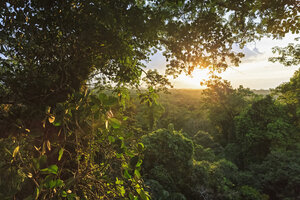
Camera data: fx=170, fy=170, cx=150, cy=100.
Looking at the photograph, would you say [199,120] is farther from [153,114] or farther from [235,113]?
[153,114]

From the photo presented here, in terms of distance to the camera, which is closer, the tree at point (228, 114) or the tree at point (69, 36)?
the tree at point (69, 36)

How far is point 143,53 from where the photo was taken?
3166mm

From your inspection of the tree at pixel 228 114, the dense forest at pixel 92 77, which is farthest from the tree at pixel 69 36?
the tree at pixel 228 114

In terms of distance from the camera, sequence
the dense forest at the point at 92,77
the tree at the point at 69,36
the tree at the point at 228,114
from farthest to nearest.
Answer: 1. the tree at the point at 228,114
2. the tree at the point at 69,36
3. the dense forest at the point at 92,77

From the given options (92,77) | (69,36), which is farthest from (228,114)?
(69,36)

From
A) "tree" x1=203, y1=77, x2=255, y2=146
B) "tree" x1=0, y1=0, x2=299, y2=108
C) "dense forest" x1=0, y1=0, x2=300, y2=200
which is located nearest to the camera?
"dense forest" x1=0, y1=0, x2=300, y2=200

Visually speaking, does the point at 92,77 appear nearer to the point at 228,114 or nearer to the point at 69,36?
the point at 69,36

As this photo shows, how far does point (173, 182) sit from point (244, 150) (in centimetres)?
1566

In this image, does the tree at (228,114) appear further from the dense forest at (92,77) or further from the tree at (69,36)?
the tree at (69,36)

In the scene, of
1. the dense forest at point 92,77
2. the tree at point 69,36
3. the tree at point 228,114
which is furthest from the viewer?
the tree at point 228,114

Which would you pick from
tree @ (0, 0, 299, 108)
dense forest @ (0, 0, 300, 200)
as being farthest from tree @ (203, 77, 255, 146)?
tree @ (0, 0, 299, 108)

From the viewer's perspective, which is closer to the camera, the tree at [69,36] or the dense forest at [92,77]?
the dense forest at [92,77]

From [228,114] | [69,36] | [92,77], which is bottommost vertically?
[228,114]

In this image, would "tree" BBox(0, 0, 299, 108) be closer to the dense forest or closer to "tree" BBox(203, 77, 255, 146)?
the dense forest
